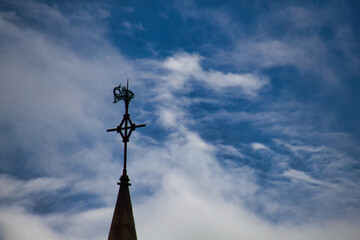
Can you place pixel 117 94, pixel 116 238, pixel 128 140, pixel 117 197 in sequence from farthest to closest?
pixel 117 94 → pixel 128 140 → pixel 117 197 → pixel 116 238

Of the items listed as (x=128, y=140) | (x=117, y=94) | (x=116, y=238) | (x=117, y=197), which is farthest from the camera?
(x=117, y=94)

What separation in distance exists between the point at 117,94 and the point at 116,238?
6.03m

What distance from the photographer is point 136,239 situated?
14.2 meters

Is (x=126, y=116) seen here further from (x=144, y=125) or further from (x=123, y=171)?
(x=123, y=171)

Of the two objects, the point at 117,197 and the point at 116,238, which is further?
the point at 117,197

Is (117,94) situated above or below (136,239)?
above

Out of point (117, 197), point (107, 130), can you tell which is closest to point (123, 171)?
point (117, 197)

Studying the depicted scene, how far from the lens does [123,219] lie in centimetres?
1428

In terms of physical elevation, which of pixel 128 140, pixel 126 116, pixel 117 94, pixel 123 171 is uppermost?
pixel 117 94

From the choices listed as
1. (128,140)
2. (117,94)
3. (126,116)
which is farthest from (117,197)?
(117,94)

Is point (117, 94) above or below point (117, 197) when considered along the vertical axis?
above

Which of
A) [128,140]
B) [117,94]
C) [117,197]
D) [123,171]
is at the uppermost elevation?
[117,94]

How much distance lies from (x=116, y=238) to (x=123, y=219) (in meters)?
0.69

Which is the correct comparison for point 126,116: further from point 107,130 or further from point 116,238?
point 116,238
